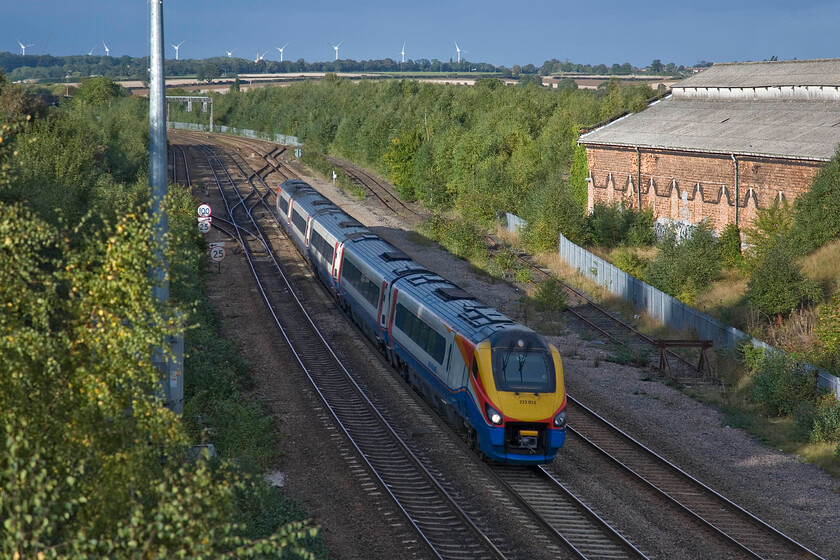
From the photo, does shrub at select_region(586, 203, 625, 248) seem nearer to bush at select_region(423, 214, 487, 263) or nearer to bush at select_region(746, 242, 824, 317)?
bush at select_region(423, 214, 487, 263)

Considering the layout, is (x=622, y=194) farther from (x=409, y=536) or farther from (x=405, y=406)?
(x=409, y=536)

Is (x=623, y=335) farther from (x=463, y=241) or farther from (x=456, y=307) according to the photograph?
(x=463, y=241)

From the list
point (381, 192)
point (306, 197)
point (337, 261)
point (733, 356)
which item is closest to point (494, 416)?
point (733, 356)

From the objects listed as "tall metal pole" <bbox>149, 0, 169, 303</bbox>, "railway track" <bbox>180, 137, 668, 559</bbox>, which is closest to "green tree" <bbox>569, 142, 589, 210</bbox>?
"railway track" <bbox>180, 137, 668, 559</bbox>

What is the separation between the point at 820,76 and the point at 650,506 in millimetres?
29379

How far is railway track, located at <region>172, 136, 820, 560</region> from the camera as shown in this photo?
1310 cm

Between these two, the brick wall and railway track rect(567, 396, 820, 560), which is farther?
the brick wall

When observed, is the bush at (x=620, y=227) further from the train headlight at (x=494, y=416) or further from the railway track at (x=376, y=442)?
the train headlight at (x=494, y=416)

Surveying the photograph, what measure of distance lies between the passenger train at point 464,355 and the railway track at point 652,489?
64cm

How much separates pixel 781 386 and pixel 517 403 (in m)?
8.62

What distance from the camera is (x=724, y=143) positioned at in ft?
116

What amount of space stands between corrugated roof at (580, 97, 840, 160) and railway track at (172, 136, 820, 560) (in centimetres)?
1790

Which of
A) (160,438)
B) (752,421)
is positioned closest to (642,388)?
(752,421)

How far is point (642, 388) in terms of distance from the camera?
22344 mm
